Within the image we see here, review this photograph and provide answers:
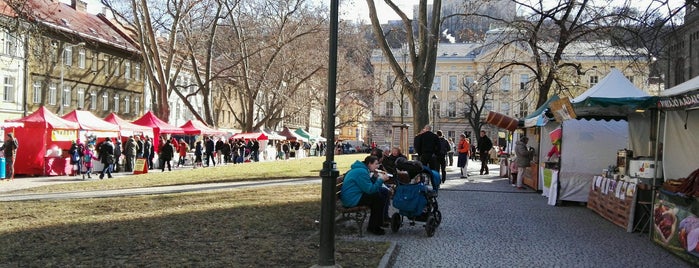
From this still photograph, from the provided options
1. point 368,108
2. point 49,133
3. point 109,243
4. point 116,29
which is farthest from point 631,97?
point 368,108

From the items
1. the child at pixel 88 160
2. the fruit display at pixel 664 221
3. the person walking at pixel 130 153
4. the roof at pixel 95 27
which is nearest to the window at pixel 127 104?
the roof at pixel 95 27

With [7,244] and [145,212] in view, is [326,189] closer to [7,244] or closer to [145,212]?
[7,244]

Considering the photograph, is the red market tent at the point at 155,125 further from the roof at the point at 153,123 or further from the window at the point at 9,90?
the window at the point at 9,90

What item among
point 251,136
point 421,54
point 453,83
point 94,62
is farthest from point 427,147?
point 453,83

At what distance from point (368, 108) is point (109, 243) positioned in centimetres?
6387

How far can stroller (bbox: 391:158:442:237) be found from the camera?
9570mm

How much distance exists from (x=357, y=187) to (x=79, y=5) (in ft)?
177

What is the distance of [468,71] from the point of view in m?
88.8

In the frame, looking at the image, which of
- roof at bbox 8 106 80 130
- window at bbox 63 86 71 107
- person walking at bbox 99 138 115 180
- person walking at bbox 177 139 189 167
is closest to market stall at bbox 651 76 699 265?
person walking at bbox 99 138 115 180

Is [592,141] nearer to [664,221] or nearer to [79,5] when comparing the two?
[664,221]

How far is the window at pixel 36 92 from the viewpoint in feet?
141

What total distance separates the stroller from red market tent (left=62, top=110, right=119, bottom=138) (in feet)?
67.8

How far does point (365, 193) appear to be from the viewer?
941cm

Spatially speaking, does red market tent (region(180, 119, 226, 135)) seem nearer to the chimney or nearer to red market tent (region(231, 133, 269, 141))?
red market tent (region(231, 133, 269, 141))
